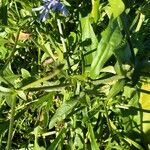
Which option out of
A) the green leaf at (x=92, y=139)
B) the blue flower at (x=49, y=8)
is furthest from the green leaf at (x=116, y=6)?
the green leaf at (x=92, y=139)

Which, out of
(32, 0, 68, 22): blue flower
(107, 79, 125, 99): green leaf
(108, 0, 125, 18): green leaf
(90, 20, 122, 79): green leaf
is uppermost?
(32, 0, 68, 22): blue flower

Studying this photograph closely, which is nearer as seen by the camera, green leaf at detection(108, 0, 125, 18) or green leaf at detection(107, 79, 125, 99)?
green leaf at detection(108, 0, 125, 18)

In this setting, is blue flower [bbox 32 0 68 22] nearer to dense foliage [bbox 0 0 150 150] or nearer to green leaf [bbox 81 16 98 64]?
dense foliage [bbox 0 0 150 150]

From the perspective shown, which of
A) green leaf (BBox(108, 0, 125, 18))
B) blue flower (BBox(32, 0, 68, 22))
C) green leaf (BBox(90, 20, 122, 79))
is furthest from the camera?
blue flower (BBox(32, 0, 68, 22))

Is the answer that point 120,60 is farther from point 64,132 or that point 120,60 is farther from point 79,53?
point 64,132

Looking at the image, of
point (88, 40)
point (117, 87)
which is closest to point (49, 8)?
point (88, 40)

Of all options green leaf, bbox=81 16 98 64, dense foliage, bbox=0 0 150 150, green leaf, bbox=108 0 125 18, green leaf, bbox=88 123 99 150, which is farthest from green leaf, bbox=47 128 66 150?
green leaf, bbox=108 0 125 18

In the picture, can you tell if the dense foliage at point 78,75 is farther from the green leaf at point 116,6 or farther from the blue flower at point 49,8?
the green leaf at point 116,6

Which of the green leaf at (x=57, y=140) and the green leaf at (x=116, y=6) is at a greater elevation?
the green leaf at (x=116, y=6)

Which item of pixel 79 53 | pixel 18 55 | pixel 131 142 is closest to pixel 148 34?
pixel 79 53

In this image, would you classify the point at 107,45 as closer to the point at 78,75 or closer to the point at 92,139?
the point at 78,75
